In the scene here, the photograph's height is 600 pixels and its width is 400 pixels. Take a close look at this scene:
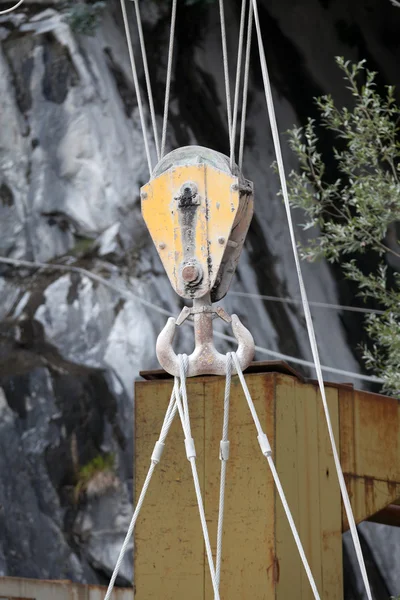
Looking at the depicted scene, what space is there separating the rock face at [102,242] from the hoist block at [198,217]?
236 inches

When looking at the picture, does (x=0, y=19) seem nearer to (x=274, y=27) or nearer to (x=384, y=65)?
(x=274, y=27)

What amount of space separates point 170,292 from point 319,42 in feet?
10.3

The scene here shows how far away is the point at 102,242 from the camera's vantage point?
9.88 meters

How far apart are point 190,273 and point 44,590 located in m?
4.12

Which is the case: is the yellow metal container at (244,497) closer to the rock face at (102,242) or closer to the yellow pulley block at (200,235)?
the yellow pulley block at (200,235)

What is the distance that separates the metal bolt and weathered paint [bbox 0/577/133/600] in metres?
3.98

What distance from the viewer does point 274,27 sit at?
1045 cm

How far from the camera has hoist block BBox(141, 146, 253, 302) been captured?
3.18m

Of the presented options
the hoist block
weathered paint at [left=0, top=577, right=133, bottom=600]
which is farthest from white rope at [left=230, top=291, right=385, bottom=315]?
the hoist block

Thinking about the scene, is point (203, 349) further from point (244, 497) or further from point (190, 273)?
point (244, 497)

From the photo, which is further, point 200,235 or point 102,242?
point 102,242

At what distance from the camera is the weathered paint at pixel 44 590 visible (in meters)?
6.57

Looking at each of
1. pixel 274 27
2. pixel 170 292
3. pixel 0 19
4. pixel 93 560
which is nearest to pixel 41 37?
pixel 0 19

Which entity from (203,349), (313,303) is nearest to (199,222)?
(203,349)
